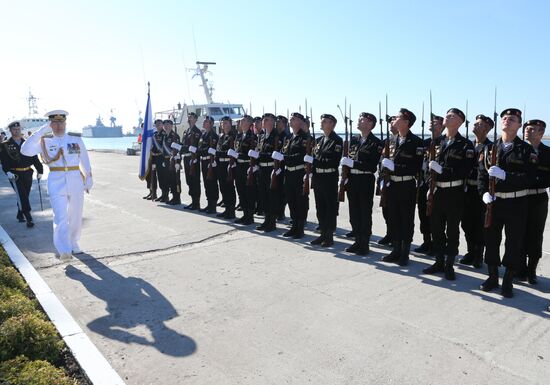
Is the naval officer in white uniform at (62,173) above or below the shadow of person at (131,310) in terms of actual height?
above

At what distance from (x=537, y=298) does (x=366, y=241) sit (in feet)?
6.82

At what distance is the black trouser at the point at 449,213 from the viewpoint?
15.6 ft

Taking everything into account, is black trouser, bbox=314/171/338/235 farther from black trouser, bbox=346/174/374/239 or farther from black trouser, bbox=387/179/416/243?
black trouser, bbox=387/179/416/243

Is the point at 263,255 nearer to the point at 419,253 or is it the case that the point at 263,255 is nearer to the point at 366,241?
the point at 366,241

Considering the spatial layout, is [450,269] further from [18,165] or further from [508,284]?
[18,165]

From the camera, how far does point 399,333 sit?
349cm

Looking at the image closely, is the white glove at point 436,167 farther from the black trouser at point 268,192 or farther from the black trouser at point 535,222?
the black trouser at point 268,192

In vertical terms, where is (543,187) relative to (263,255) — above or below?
above

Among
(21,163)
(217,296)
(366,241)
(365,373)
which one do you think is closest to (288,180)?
(366,241)

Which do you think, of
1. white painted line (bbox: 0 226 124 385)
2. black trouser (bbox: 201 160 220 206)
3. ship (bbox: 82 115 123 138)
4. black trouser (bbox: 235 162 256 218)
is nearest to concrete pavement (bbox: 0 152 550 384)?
white painted line (bbox: 0 226 124 385)

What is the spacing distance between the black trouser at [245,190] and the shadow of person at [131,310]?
2945 millimetres

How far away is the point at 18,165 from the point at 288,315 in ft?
21.0

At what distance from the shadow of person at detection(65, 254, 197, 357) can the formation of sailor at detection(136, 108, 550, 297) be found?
270 cm

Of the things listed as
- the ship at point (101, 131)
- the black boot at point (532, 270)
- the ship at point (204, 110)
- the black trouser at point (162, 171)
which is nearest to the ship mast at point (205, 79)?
the ship at point (204, 110)
